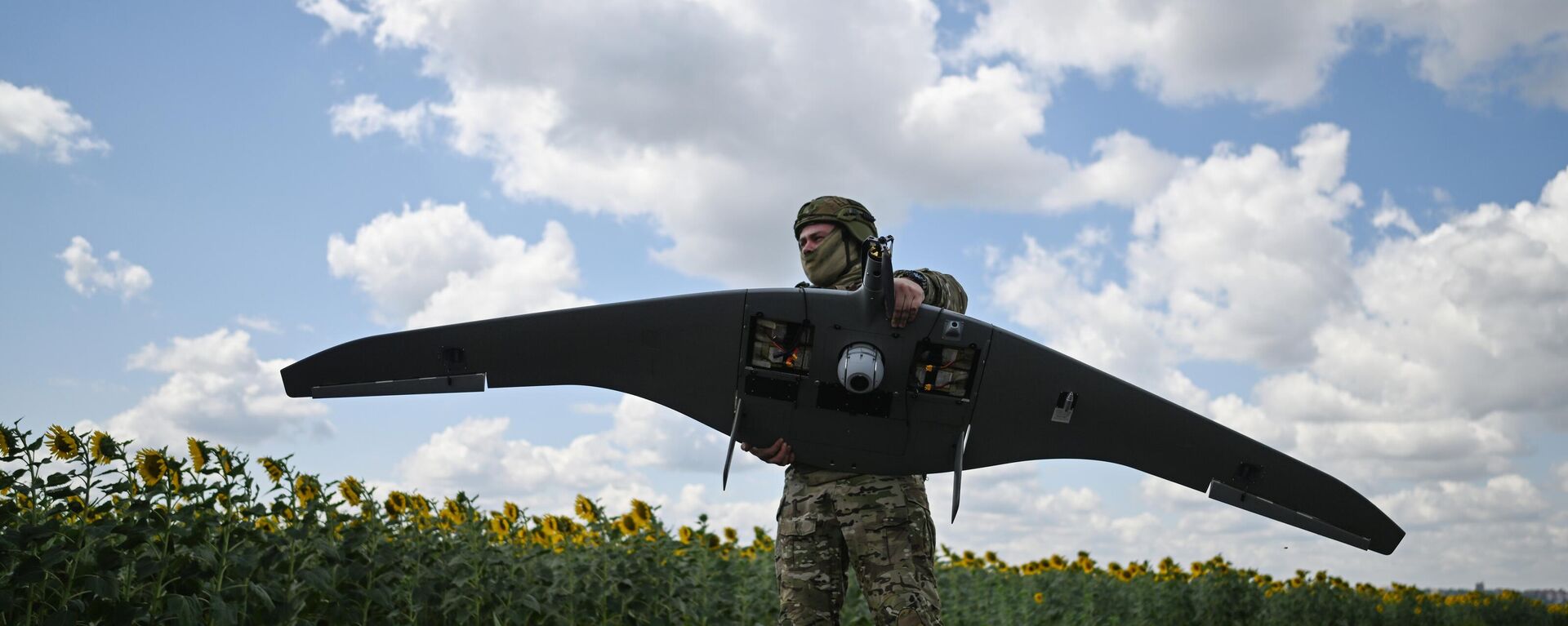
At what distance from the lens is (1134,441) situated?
12.2 feet

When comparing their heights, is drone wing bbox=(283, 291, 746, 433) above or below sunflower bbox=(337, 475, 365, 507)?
above

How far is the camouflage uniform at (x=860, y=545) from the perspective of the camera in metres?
3.12

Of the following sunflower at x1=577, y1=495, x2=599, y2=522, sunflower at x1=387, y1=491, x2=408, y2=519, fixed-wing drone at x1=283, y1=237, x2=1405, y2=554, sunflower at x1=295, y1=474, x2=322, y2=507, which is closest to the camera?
fixed-wing drone at x1=283, y1=237, x2=1405, y2=554

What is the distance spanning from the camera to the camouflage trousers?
3119 millimetres

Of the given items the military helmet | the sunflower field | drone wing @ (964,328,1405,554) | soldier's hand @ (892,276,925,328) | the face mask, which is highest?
the military helmet

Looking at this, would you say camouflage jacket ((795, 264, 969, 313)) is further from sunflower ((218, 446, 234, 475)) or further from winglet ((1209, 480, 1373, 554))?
sunflower ((218, 446, 234, 475))

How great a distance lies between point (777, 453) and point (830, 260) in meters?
0.69

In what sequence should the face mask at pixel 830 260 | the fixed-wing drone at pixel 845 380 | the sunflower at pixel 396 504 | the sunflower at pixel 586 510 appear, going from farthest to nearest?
1. the sunflower at pixel 586 510
2. the sunflower at pixel 396 504
3. the face mask at pixel 830 260
4. the fixed-wing drone at pixel 845 380

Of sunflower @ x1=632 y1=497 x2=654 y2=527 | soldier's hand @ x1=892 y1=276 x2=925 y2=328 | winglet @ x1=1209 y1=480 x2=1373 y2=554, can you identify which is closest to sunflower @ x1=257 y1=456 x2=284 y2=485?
sunflower @ x1=632 y1=497 x2=654 y2=527

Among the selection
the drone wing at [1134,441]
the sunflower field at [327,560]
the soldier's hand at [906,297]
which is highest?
the soldier's hand at [906,297]

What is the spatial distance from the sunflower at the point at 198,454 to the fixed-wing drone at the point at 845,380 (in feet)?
1.94

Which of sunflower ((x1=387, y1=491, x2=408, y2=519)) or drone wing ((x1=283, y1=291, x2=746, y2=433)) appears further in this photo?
sunflower ((x1=387, y1=491, x2=408, y2=519))

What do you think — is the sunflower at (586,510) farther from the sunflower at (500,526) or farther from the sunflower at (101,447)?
the sunflower at (101,447)

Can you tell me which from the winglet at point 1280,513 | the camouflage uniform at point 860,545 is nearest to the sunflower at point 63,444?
the camouflage uniform at point 860,545
